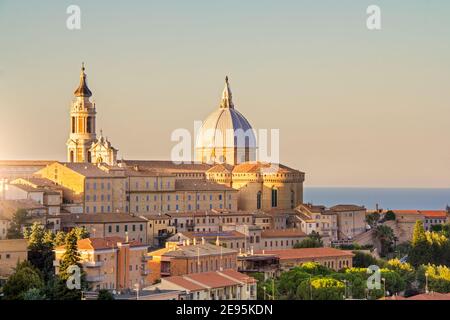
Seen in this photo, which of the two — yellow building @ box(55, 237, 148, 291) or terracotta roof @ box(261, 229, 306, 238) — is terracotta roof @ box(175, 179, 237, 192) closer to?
terracotta roof @ box(261, 229, 306, 238)

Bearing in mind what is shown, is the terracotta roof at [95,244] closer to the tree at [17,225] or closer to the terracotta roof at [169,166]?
the tree at [17,225]

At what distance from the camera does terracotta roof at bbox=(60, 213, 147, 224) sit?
152ft

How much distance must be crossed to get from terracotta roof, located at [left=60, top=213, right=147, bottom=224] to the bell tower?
11471 millimetres

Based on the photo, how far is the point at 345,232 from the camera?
59.2 metres

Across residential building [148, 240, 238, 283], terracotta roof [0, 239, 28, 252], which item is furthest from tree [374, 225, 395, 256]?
terracotta roof [0, 239, 28, 252]

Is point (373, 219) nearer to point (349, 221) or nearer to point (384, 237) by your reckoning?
point (384, 237)

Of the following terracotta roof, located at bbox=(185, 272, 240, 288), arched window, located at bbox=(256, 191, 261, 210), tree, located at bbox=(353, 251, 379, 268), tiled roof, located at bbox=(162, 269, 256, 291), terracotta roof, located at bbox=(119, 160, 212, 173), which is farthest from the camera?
arched window, located at bbox=(256, 191, 261, 210)

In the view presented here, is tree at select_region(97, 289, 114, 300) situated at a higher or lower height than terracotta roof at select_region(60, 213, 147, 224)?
lower

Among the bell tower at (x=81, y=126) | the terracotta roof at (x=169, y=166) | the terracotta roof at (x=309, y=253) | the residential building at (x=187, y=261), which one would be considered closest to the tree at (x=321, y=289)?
the residential building at (x=187, y=261)

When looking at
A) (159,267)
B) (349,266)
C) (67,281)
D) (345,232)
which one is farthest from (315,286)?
(345,232)

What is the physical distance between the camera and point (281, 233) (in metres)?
53.9

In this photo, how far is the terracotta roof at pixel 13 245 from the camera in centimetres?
3903

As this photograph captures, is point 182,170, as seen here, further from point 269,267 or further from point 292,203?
point 269,267
